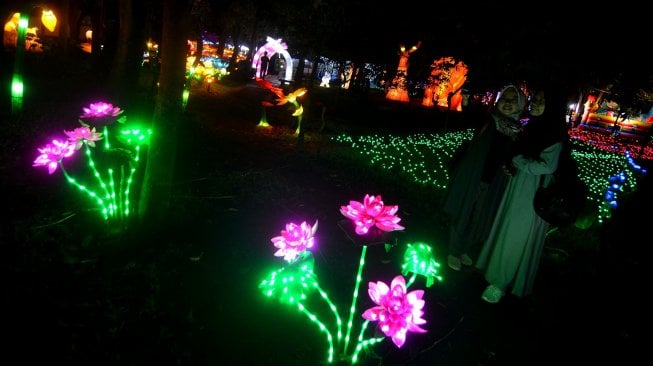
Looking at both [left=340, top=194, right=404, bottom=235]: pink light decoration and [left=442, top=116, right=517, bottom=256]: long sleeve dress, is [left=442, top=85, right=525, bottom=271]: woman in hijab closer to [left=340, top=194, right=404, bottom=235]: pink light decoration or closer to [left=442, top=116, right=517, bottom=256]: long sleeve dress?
[left=442, top=116, right=517, bottom=256]: long sleeve dress

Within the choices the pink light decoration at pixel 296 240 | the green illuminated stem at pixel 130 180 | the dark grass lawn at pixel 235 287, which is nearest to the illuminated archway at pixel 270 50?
the dark grass lawn at pixel 235 287

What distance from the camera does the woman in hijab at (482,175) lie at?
427cm

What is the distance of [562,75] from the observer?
5273 millimetres

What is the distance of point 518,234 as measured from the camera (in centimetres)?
421

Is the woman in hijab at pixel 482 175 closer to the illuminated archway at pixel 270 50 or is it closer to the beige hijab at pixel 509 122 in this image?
the beige hijab at pixel 509 122

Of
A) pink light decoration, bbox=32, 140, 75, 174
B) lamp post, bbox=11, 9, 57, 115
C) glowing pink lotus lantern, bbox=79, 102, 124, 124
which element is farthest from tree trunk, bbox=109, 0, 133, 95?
pink light decoration, bbox=32, 140, 75, 174

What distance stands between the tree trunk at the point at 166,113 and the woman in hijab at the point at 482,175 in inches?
134

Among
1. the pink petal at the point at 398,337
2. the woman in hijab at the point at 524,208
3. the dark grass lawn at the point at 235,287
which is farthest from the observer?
the woman in hijab at the point at 524,208

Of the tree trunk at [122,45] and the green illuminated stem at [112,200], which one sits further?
the tree trunk at [122,45]

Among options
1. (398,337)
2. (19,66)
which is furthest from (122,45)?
(398,337)

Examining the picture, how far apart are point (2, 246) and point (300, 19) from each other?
963 centimetres

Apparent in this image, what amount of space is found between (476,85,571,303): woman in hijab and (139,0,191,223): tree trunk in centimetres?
378

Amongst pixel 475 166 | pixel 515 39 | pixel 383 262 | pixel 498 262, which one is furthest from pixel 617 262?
pixel 515 39

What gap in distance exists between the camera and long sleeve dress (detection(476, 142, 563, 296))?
4121mm
